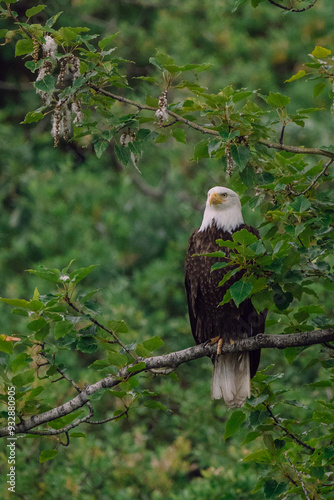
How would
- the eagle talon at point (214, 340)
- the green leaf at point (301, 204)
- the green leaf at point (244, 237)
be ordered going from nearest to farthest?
the green leaf at point (244, 237)
the green leaf at point (301, 204)
the eagle talon at point (214, 340)

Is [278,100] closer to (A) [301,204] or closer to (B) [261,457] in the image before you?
(A) [301,204]

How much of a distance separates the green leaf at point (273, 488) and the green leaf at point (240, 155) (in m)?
1.20

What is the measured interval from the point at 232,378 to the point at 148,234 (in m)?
3.57

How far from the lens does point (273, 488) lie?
267 cm

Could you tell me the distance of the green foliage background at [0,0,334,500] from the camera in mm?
4754

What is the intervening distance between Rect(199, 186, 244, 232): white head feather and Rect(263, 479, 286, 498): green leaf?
1.35 metres

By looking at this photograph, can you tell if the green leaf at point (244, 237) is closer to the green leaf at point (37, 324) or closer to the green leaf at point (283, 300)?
the green leaf at point (283, 300)

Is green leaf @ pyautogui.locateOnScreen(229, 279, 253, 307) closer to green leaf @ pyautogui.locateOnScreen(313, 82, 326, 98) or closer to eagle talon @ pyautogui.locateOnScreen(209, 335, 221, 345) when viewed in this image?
green leaf @ pyautogui.locateOnScreen(313, 82, 326, 98)

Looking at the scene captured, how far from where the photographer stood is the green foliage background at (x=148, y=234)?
4754 mm

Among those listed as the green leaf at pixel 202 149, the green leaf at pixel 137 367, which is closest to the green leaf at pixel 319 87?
the green leaf at pixel 202 149

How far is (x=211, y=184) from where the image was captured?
21.3ft

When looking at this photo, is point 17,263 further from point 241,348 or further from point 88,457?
point 241,348

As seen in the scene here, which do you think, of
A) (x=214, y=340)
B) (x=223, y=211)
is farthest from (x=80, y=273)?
(x=223, y=211)

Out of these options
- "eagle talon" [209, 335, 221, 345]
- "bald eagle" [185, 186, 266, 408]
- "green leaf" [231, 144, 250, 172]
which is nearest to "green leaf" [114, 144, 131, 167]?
"green leaf" [231, 144, 250, 172]
